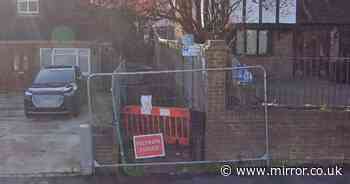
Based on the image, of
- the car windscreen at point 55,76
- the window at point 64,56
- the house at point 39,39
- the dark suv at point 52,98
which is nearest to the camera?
the dark suv at point 52,98

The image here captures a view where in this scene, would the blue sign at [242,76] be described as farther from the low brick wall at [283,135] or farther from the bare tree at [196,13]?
the bare tree at [196,13]

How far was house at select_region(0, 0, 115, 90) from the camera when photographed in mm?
28656

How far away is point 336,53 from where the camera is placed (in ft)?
78.3

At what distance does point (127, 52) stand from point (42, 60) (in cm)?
573

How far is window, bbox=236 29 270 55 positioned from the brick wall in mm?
14877

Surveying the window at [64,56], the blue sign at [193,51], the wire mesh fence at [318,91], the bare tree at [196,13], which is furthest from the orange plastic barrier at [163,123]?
the window at [64,56]

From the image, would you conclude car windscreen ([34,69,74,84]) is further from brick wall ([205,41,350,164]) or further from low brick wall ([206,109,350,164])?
low brick wall ([206,109,350,164])

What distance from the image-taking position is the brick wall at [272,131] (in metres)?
9.09

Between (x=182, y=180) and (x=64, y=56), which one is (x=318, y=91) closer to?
(x=182, y=180)

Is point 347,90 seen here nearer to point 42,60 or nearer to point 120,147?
point 120,147

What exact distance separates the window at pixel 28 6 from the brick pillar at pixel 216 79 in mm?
21658

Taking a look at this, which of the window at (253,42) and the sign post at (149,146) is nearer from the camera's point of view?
the sign post at (149,146)

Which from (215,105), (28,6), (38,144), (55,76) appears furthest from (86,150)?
(28,6)

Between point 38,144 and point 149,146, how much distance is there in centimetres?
427
